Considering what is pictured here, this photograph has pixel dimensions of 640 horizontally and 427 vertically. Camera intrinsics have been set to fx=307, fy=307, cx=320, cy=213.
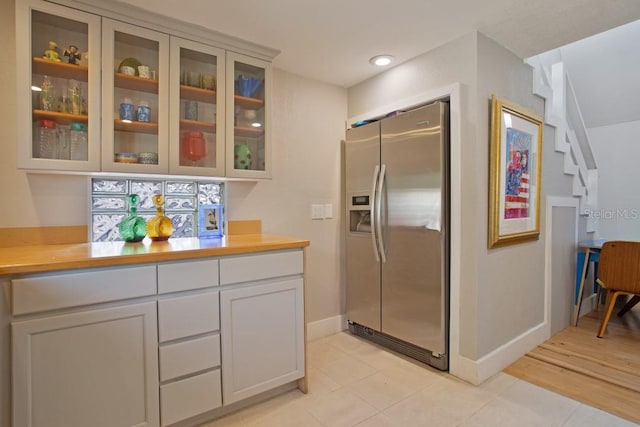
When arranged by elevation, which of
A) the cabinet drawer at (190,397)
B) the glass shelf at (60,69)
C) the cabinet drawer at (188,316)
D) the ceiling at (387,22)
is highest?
the ceiling at (387,22)

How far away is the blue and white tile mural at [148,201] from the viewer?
1860mm

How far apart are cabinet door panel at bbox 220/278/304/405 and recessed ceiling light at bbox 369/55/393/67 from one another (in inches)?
68.1

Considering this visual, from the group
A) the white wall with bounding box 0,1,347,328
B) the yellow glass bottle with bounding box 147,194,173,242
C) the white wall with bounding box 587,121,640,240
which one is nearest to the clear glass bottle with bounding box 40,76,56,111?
the white wall with bounding box 0,1,347,328

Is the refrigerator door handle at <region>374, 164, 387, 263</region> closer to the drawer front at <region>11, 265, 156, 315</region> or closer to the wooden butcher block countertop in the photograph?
the wooden butcher block countertop

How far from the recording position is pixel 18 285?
1183mm

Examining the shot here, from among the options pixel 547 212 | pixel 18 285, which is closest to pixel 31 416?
pixel 18 285

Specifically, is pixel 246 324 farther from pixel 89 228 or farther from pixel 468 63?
pixel 468 63

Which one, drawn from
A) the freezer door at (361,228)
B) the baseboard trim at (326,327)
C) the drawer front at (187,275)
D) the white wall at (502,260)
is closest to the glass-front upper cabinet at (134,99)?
the drawer front at (187,275)

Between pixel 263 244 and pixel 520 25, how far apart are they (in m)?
2.04

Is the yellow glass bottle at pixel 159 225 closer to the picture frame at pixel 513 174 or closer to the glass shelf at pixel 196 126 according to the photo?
the glass shelf at pixel 196 126

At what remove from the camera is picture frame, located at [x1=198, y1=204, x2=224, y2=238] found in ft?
6.68

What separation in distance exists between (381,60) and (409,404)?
92.4 inches

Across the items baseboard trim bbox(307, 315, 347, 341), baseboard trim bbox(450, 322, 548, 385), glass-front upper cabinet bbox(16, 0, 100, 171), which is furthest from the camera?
baseboard trim bbox(307, 315, 347, 341)

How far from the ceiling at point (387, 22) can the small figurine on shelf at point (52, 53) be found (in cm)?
42
